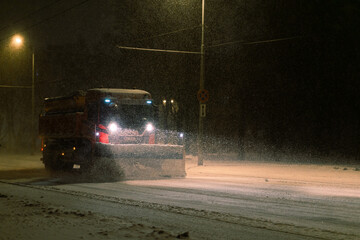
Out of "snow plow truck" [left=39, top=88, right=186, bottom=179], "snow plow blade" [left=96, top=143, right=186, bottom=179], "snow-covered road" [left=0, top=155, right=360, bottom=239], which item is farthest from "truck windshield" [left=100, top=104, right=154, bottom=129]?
"snow-covered road" [left=0, top=155, right=360, bottom=239]

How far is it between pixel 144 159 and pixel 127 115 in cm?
168

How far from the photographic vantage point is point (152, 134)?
58.5 ft

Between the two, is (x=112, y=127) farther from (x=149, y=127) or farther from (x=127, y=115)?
(x=149, y=127)

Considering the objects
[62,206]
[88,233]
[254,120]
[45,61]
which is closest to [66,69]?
[45,61]

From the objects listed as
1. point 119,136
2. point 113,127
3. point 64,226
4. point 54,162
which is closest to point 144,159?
point 119,136

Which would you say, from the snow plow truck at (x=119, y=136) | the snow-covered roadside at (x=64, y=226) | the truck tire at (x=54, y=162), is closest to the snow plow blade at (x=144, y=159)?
the snow plow truck at (x=119, y=136)

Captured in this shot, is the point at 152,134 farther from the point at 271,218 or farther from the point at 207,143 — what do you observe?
the point at 207,143

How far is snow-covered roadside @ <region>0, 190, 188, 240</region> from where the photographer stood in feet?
24.2

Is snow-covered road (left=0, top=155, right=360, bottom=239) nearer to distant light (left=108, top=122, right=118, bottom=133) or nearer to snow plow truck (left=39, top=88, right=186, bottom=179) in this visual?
snow plow truck (left=39, top=88, right=186, bottom=179)

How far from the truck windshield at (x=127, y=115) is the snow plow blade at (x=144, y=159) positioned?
0.93 m

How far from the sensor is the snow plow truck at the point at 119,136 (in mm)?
16875

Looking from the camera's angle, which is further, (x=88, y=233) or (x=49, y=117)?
(x=49, y=117)

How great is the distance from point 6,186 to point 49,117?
21.4 ft

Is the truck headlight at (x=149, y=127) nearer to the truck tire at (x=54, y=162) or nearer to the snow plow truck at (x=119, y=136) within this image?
the snow plow truck at (x=119, y=136)
